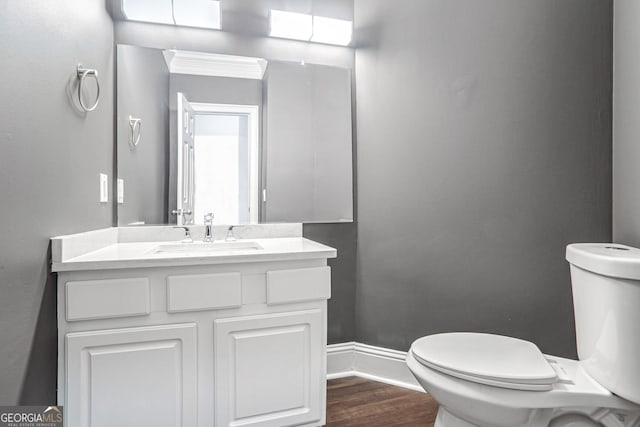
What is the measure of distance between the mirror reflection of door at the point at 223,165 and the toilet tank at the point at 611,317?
147 centimetres

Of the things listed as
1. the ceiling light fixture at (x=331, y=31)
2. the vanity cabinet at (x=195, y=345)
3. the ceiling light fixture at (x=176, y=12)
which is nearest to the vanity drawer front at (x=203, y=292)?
the vanity cabinet at (x=195, y=345)

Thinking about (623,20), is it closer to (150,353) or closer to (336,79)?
(336,79)

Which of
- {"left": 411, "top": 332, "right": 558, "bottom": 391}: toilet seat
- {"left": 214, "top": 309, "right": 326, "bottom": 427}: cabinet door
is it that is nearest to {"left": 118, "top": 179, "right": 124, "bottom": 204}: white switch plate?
{"left": 214, "top": 309, "right": 326, "bottom": 427}: cabinet door

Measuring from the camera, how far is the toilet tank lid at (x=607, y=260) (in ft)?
3.29

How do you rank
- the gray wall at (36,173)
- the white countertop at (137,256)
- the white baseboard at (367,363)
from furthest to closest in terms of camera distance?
the white baseboard at (367,363) → the white countertop at (137,256) → the gray wall at (36,173)

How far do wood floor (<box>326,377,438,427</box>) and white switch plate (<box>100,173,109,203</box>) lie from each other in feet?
4.60

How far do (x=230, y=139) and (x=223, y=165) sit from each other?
15cm

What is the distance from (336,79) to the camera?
2.13 meters

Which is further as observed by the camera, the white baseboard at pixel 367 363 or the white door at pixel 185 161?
the white baseboard at pixel 367 363

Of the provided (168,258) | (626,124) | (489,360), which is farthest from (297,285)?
(626,124)

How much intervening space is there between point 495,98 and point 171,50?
1.62 meters

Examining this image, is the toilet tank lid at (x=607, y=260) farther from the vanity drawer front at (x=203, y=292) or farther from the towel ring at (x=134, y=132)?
the towel ring at (x=134, y=132)

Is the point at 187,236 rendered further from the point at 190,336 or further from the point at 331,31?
the point at 331,31

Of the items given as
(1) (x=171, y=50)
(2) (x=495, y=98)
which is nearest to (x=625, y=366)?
(2) (x=495, y=98)
